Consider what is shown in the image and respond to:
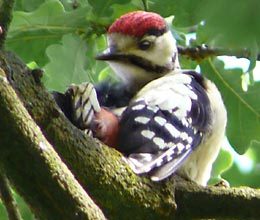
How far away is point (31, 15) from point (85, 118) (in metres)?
0.99

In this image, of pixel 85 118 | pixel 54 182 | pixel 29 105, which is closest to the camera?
pixel 54 182

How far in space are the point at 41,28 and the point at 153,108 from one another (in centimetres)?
106

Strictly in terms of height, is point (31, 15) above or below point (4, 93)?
below

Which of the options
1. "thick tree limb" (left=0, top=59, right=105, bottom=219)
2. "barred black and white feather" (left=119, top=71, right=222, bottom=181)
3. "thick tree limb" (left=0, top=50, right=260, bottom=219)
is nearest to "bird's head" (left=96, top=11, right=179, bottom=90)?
"barred black and white feather" (left=119, top=71, right=222, bottom=181)

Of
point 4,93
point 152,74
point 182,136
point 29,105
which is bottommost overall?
point 152,74

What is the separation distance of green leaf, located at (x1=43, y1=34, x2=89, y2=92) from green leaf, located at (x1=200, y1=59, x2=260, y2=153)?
68 cm

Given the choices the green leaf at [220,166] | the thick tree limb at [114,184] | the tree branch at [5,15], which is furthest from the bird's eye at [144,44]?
the tree branch at [5,15]

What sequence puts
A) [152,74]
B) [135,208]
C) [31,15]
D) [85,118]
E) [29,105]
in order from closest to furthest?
[29,105] < [135,208] < [85,118] < [31,15] < [152,74]

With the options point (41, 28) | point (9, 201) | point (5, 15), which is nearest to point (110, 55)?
point (41, 28)

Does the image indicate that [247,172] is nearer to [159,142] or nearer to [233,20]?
[159,142]

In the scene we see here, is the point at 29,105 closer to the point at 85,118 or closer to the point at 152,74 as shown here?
the point at 85,118

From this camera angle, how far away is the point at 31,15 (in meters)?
2.77

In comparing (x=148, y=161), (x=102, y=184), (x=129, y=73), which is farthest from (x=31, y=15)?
(x=102, y=184)

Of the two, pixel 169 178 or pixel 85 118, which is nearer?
pixel 169 178
